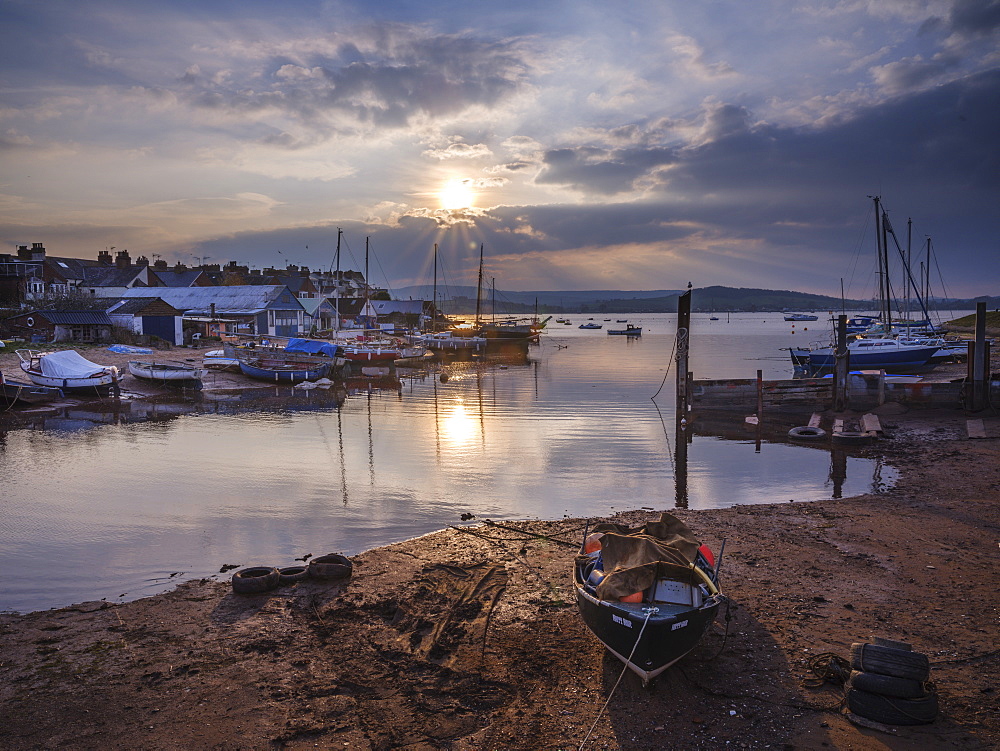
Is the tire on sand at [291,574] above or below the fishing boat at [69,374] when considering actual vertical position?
below

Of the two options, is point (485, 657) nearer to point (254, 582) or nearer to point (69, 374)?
point (254, 582)

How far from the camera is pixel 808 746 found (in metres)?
6.59

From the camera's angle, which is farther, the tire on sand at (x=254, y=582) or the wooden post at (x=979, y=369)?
the wooden post at (x=979, y=369)

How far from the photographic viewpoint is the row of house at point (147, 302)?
51.8 meters

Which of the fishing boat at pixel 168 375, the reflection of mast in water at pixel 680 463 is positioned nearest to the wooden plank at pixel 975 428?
the reflection of mast in water at pixel 680 463

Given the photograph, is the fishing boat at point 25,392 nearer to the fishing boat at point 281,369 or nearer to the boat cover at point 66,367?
the boat cover at point 66,367

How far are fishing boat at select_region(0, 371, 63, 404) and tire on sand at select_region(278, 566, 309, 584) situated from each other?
31985 mm

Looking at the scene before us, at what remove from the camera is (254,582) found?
1073 cm

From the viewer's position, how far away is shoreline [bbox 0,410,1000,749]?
6.97m

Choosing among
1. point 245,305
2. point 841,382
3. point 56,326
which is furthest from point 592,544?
point 245,305

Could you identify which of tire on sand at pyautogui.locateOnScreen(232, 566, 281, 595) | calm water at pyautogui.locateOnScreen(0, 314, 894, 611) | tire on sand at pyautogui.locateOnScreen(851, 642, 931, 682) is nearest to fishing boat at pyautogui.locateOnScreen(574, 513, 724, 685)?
tire on sand at pyautogui.locateOnScreen(851, 642, 931, 682)

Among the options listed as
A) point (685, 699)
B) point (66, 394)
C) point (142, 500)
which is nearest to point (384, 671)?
point (685, 699)

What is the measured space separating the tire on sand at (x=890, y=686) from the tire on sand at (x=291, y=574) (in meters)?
8.45

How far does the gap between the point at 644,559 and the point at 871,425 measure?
2082cm
